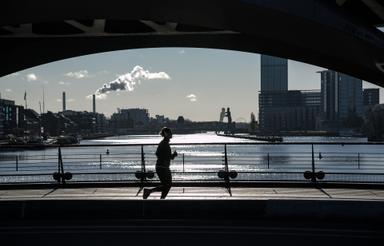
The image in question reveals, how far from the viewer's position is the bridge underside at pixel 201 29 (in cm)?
1330

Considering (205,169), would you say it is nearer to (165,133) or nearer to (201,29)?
(201,29)

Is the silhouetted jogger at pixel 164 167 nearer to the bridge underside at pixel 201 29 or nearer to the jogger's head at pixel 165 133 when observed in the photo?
the jogger's head at pixel 165 133

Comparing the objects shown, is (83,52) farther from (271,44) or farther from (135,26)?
(271,44)

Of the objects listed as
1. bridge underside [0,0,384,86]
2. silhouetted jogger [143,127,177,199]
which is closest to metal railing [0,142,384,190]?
silhouetted jogger [143,127,177,199]

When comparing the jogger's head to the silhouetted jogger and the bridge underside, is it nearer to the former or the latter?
the silhouetted jogger

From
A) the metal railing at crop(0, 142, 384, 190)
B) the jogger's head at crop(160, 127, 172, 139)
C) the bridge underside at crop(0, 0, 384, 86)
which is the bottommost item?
the metal railing at crop(0, 142, 384, 190)

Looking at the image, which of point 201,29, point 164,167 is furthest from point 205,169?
point 164,167

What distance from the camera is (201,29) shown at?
17656 mm

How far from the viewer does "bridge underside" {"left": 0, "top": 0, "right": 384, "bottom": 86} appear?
43.7 ft

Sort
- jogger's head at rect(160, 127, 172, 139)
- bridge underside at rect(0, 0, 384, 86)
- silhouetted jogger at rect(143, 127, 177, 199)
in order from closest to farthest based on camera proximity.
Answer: silhouetted jogger at rect(143, 127, 177, 199) → jogger's head at rect(160, 127, 172, 139) → bridge underside at rect(0, 0, 384, 86)

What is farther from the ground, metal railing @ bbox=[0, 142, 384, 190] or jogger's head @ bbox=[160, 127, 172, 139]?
jogger's head @ bbox=[160, 127, 172, 139]
